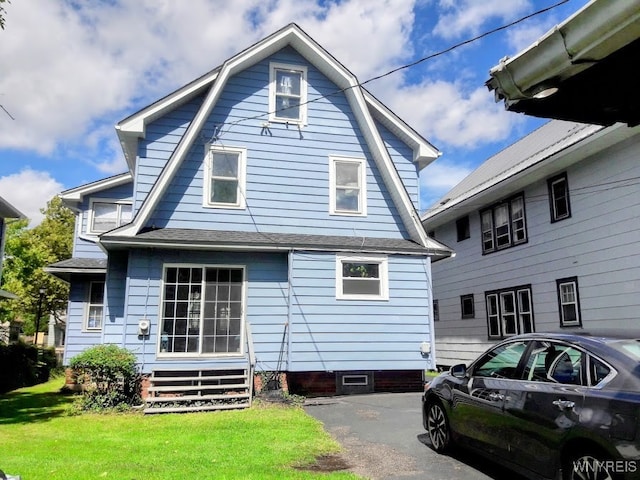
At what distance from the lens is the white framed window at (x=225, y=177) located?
12.1m

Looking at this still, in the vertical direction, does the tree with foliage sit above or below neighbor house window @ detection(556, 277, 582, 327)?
above

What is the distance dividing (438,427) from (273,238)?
6507 millimetres

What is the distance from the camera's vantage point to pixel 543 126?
18.4 metres

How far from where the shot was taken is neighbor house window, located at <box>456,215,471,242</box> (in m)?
18.7

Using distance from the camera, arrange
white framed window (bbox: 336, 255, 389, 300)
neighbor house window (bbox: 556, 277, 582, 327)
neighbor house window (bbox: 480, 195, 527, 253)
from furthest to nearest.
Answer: neighbor house window (bbox: 480, 195, 527, 253) → neighbor house window (bbox: 556, 277, 582, 327) → white framed window (bbox: 336, 255, 389, 300)

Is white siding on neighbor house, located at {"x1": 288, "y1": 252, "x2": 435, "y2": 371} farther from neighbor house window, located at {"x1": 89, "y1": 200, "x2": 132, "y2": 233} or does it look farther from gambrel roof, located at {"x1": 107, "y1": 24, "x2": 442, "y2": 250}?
neighbor house window, located at {"x1": 89, "y1": 200, "x2": 132, "y2": 233}

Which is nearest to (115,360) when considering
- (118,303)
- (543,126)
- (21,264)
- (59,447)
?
(118,303)

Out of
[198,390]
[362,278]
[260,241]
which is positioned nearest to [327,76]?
[260,241]

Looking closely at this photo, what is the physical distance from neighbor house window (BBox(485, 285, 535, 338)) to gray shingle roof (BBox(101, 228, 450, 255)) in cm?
422

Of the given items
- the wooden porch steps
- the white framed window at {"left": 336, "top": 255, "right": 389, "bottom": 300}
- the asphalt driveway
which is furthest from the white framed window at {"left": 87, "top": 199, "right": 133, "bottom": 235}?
the asphalt driveway

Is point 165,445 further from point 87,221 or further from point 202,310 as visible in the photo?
point 87,221

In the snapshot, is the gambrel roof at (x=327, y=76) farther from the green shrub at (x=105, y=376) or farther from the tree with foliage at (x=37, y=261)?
the tree with foliage at (x=37, y=261)

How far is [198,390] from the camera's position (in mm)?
10453

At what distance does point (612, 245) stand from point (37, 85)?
12783 mm
